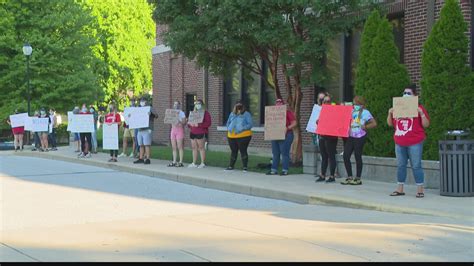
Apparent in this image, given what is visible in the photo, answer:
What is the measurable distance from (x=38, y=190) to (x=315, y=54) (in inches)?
277

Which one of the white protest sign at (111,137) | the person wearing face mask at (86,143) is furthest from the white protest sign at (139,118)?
the person wearing face mask at (86,143)

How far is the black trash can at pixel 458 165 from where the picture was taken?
9.99 m

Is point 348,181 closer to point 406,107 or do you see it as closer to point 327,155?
point 327,155

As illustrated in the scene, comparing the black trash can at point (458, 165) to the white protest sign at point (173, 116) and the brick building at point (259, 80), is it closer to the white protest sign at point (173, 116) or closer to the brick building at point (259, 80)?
the brick building at point (259, 80)

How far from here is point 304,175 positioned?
45.1 ft

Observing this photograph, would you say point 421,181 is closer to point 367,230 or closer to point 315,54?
point 367,230

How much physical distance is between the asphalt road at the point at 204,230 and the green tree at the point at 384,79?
3751 millimetres

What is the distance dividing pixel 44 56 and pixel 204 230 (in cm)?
2662

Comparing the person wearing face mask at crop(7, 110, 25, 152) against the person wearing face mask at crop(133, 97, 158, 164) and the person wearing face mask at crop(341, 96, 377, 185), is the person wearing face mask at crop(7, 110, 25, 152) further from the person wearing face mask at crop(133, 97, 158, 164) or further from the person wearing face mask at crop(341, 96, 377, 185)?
the person wearing face mask at crop(341, 96, 377, 185)

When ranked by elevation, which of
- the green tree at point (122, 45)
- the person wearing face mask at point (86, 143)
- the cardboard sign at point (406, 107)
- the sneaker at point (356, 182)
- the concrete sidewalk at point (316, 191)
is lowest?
the concrete sidewalk at point (316, 191)

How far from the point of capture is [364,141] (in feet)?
38.4

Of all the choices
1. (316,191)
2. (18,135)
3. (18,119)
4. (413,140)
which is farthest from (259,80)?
(18,135)

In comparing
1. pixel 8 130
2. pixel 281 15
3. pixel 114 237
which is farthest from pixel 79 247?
pixel 8 130

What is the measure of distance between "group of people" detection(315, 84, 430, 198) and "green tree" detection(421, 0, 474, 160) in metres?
0.60
